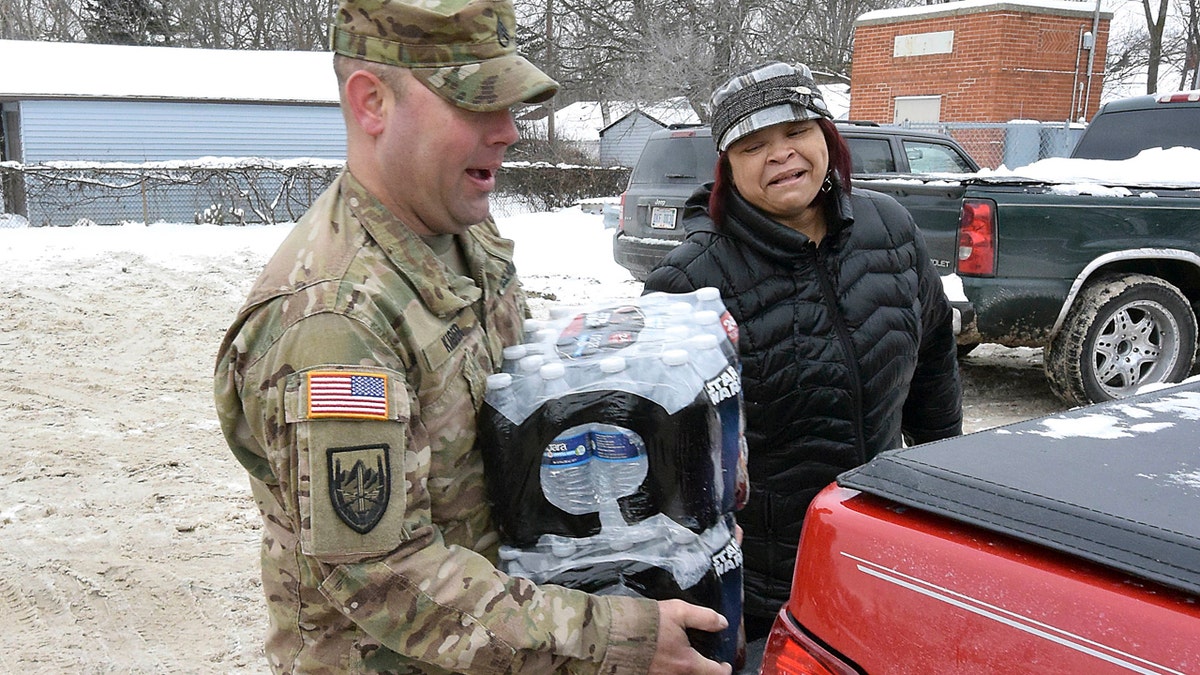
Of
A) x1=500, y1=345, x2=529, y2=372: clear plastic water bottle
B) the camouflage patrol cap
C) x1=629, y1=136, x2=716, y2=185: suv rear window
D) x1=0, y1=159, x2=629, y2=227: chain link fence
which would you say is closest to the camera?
the camouflage patrol cap

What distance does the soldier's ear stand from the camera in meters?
1.41

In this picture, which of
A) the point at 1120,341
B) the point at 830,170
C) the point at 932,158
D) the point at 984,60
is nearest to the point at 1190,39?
the point at 984,60

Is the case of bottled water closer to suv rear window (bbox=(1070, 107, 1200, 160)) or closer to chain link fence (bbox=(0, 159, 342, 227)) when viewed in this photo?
suv rear window (bbox=(1070, 107, 1200, 160))

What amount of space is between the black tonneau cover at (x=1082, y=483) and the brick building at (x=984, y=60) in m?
19.7

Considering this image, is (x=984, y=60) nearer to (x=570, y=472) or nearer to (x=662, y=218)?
(x=662, y=218)

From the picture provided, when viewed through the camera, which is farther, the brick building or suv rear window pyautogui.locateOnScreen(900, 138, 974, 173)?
the brick building

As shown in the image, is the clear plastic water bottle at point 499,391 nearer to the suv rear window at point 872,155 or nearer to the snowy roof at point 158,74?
the suv rear window at point 872,155

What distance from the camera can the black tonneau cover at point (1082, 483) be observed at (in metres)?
1.12

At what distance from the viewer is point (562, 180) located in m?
22.0

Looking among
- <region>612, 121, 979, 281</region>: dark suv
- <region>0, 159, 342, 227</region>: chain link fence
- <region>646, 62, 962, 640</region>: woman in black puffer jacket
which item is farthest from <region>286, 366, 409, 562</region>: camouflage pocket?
<region>0, 159, 342, 227</region>: chain link fence

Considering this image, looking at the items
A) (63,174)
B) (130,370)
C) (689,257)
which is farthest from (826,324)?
(63,174)

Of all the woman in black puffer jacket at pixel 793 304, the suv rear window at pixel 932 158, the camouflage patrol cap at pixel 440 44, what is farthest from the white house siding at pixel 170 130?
the camouflage patrol cap at pixel 440 44

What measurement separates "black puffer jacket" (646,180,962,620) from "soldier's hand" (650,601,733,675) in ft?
2.52

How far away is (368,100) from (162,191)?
20044 millimetres
